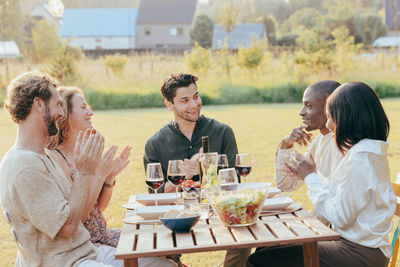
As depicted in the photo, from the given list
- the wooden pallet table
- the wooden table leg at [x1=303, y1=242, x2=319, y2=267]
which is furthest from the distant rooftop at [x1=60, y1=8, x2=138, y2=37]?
the wooden table leg at [x1=303, y1=242, x2=319, y2=267]

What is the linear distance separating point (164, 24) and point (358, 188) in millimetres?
61170

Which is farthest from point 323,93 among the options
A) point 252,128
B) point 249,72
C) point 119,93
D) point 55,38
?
point 55,38

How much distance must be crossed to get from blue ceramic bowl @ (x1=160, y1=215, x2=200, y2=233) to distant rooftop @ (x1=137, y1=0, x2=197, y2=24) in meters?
60.4

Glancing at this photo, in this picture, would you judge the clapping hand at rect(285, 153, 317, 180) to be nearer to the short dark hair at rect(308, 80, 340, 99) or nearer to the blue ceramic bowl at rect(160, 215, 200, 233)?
the blue ceramic bowl at rect(160, 215, 200, 233)

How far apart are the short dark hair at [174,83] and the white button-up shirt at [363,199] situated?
181cm

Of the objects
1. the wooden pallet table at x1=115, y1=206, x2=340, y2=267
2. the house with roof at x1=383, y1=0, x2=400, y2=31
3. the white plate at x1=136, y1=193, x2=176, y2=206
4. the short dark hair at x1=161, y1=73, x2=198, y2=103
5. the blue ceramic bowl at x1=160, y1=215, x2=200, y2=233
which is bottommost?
the white plate at x1=136, y1=193, x2=176, y2=206

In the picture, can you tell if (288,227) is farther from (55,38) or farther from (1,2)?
(1,2)

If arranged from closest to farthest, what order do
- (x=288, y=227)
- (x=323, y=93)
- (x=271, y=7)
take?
(x=288, y=227)
(x=323, y=93)
(x=271, y=7)

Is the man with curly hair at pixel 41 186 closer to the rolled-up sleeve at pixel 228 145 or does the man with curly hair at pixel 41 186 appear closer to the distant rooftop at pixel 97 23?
the rolled-up sleeve at pixel 228 145

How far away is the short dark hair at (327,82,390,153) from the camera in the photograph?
271 centimetres

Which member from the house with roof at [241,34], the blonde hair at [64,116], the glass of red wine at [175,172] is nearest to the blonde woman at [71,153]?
the blonde hair at [64,116]

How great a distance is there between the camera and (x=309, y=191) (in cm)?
279

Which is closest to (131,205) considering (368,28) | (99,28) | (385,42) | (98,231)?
(98,231)

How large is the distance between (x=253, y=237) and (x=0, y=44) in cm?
5218
